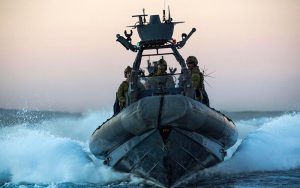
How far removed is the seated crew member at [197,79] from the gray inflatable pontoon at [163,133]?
27.3 inches

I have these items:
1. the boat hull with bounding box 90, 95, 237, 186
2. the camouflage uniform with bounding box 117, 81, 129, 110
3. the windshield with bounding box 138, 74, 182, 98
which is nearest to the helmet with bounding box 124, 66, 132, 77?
the camouflage uniform with bounding box 117, 81, 129, 110

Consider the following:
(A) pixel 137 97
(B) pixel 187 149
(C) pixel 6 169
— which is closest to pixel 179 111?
(B) pixel 187 149

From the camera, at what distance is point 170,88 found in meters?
20.2

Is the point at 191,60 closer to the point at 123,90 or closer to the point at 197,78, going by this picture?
the point at 197,78

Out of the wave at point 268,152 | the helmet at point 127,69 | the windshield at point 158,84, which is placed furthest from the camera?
the wave at point 268,152

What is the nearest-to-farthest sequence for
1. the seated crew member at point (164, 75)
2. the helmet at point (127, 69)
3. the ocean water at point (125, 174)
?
1. the ocean water at point (125, 174)
2. the seated crew member at point (164, 75)
3. the helmet at point (127, 69)

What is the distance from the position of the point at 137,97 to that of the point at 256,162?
4771 millimetres

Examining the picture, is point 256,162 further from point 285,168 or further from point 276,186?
point 276,186

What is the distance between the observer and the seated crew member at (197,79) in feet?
68.8

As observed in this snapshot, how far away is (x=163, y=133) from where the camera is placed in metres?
17.8

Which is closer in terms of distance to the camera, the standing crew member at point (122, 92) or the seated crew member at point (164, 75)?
the seated crew member at point (164, 75)

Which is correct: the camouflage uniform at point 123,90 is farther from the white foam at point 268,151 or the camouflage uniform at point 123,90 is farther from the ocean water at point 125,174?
the white foam at point 268,151

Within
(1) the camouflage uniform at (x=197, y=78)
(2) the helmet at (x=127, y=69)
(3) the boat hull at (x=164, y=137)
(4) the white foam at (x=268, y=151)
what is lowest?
(4) the white foam at (x=268, y=151)

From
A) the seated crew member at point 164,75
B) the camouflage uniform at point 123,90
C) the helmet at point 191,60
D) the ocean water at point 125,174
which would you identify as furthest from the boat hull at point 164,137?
the helmet at point 191,60
